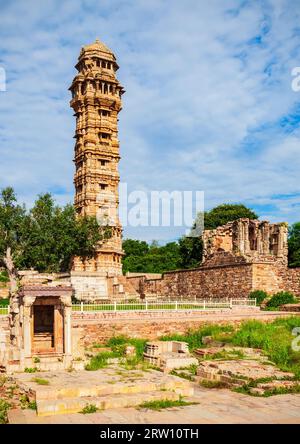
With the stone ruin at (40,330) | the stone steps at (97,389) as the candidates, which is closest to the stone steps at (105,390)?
the stone steps at (97,389)

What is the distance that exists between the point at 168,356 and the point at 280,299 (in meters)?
14.6

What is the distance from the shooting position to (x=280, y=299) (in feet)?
101

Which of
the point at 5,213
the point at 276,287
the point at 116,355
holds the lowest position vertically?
the point at 116,355

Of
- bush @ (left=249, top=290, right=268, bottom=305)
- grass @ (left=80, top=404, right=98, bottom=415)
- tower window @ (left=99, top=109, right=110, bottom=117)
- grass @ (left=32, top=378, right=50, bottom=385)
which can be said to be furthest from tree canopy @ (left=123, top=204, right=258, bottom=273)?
grass @ (left=80, top=404, right=98, bottom=415)

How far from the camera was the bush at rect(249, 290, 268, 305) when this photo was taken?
103ft

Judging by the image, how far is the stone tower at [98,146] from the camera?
47.7 m

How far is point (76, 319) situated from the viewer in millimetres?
22578

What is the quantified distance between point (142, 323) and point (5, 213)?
13.0m

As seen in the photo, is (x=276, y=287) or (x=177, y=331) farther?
(x=276, y=287)

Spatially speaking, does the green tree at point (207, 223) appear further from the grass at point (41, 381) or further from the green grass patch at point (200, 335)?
the grass at point (41, 381)

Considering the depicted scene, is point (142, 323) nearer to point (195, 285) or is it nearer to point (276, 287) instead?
point (276, 287)

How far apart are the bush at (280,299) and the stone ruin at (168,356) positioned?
1228 cm
